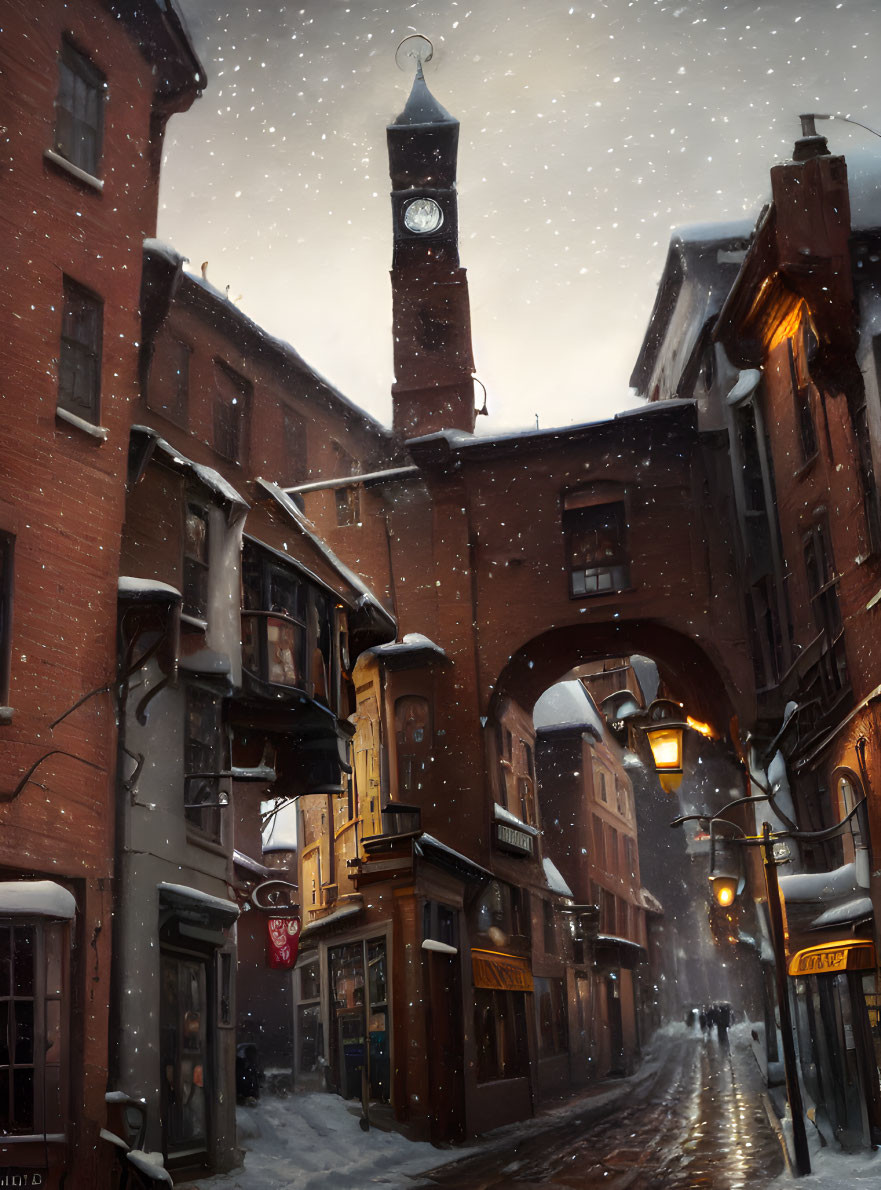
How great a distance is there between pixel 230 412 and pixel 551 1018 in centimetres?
1993

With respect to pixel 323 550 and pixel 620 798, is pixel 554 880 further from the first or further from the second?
pixel 323 550

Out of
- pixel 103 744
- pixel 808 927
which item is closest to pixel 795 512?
pixel 808 927

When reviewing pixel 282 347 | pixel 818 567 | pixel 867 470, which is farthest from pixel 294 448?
pixel 867 470

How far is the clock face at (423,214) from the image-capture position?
1351 inches

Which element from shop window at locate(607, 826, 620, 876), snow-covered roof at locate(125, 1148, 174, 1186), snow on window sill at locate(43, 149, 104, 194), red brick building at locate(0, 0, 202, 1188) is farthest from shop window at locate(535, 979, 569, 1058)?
snow on window sill at locate(43, 149, 104, 194)

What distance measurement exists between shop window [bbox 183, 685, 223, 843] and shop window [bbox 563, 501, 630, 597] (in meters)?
13.0

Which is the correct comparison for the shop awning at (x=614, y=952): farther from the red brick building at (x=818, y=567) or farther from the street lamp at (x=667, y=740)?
the street lamp at (x=667, y=740)

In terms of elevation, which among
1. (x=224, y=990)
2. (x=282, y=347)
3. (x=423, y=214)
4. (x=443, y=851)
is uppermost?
(x=423, y=214)

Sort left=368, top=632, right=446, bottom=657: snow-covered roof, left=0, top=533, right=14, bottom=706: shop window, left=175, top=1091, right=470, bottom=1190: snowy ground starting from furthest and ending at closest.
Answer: left=368, top=632, right=446, bottom=657: snow-covered roof, left=175, top=1091, right=470, bottom=1190: snowy ground, left=0, top=533, right=14, bottom=706: shop window

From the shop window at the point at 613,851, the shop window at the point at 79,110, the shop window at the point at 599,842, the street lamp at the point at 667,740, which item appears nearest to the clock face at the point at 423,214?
the shop window at the point at 79,110

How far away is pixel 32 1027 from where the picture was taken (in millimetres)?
12359

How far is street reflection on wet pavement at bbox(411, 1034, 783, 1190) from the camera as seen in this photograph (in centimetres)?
1493

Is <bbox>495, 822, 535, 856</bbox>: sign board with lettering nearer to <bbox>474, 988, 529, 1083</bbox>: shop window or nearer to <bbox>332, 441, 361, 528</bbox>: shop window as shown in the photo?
<bbox>474, 988, 529, 1083</bbox>: shop window

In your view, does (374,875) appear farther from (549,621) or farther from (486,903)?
(549,621)
